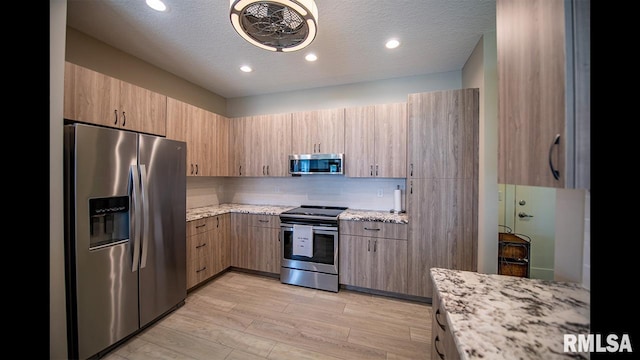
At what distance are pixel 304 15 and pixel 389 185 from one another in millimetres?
2372

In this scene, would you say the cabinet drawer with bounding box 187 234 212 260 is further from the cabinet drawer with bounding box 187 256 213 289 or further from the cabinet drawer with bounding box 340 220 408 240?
the cabinet drawer with bounding box 340 220 408 240

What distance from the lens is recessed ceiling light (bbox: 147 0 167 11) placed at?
1.70m

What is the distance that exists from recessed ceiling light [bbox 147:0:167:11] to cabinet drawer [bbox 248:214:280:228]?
94.4 inches

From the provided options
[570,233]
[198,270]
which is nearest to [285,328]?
[198,270]

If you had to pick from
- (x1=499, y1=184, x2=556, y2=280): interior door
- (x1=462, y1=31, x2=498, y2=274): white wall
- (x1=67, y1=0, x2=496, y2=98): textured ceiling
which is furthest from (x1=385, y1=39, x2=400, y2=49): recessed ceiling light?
(x1=499, y1=184, x2=556, y2=280): interior door

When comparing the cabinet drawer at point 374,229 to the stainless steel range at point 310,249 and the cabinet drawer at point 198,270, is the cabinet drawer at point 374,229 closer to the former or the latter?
the stainless steel range at point 310,249

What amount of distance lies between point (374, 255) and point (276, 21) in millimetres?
2520

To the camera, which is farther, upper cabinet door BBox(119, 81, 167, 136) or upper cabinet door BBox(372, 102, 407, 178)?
upper cabinet door BBox(372, 102, 407, 178)

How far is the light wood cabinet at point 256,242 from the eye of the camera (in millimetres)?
3055

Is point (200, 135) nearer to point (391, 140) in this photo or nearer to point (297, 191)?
point (297, 191)
